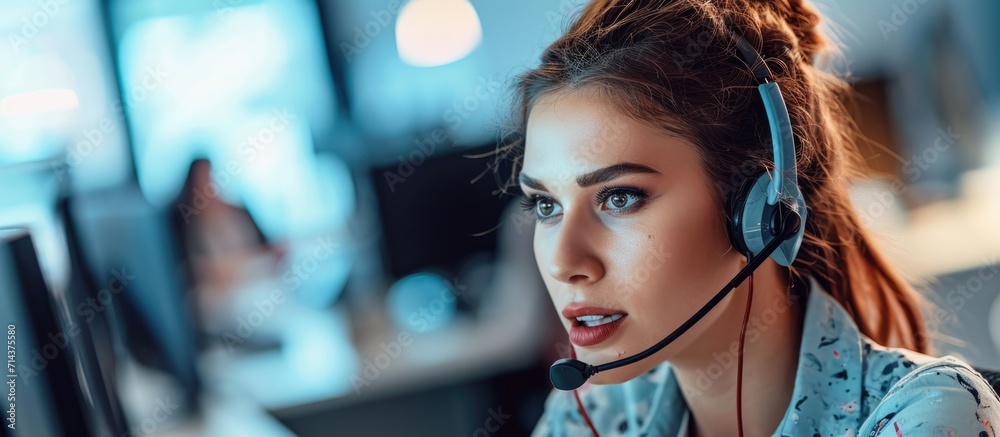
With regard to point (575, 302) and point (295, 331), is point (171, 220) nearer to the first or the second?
point (295, 331)

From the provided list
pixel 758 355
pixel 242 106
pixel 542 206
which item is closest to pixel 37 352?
pixel 542 206

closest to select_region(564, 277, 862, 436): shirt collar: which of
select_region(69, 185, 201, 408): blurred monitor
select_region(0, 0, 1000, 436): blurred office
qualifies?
select_region(0, 0, 1000, 436): blurred office

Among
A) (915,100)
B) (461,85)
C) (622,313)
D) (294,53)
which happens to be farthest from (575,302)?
(915,100)

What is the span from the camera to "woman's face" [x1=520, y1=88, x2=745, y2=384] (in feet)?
2.51

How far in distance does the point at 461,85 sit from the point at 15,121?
1339 mm

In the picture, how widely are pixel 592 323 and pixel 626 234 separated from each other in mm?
95

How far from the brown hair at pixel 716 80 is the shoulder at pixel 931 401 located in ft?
0.52

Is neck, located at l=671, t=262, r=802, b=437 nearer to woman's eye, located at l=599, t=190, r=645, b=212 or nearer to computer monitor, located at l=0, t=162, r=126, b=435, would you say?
woman's eye, located at l=599, t=190, r=645, b=212

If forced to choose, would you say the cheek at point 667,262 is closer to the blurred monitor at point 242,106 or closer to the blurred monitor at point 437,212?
the blurred monitor at point 437,212

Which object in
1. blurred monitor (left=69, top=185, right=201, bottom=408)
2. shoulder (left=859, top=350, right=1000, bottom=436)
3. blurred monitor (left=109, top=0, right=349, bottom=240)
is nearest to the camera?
shoulder (left=859, top=350, right=1000, bottom=436)

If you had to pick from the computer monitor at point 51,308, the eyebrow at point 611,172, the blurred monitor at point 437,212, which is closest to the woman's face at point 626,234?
A: the eyebrow at point 611,172

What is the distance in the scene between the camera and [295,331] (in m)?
2.11

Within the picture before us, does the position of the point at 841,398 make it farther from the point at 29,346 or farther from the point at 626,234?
the point at 29,346

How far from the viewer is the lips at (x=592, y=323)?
Answer: 777 mm
